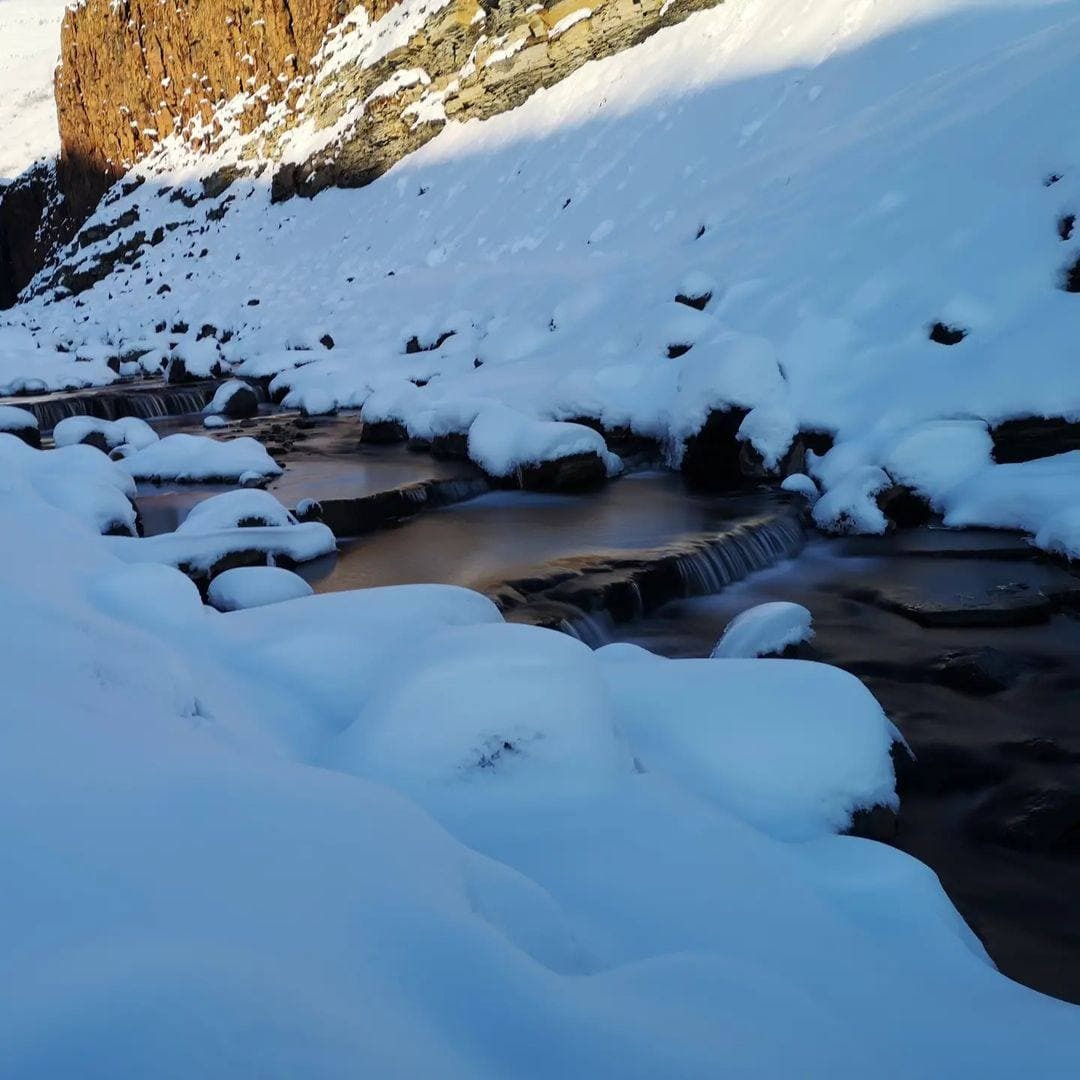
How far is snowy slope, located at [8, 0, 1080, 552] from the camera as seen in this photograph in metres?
8.37

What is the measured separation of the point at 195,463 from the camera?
9.58 metres

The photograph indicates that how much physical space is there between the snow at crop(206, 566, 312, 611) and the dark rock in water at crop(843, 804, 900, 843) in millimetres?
3182

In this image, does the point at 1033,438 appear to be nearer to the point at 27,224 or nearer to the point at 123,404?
the point at 123,404

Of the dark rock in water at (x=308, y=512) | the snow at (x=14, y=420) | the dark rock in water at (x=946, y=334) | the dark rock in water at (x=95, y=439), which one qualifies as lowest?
the dark rock in water at (x=946, y=334)

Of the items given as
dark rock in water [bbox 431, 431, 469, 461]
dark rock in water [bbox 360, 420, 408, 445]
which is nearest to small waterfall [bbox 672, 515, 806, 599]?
dark rock in water [bbox 431, 431, 469, 461]

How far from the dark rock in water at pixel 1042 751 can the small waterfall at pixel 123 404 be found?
14.0m

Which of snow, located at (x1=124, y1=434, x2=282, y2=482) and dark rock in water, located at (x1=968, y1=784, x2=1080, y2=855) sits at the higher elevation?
snow, located at (x1=124, y1=434, x2=282, y2=482)

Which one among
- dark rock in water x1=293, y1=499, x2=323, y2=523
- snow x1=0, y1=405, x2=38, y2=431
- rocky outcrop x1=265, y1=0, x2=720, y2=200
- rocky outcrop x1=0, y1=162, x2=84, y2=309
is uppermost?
rocky outcrop x1=0, y1=162, x2=84, y2=309

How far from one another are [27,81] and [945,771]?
74.2 meters

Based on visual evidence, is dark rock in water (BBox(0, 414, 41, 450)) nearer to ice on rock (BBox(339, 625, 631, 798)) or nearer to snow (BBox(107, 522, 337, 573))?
snow (BBox(107, 522, 337, 573))

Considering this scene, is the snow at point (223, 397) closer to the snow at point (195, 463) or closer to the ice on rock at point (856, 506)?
the snow at point (195, 463)

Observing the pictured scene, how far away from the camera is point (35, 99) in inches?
2285

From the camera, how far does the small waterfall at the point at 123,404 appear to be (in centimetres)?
1454

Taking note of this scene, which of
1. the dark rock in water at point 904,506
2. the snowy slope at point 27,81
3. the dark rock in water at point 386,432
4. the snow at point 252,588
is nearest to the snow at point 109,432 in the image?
the dark rock in water at point 386,432
